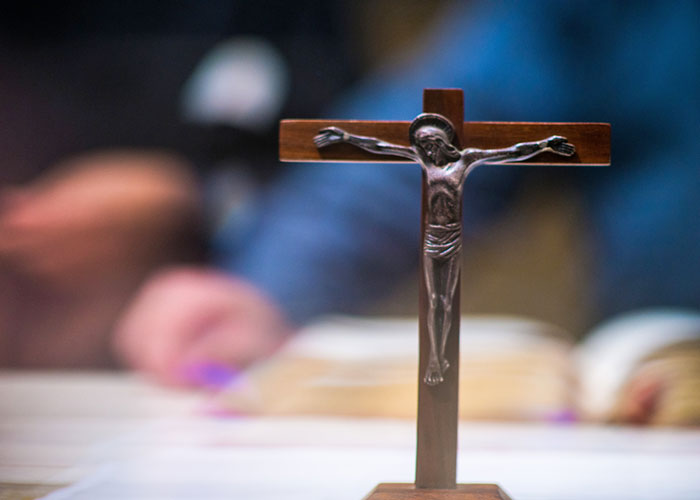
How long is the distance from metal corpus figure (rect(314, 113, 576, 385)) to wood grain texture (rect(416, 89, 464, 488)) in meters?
0.02

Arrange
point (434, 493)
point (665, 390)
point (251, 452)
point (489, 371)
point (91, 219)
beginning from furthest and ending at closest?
point (91, 219) → point (489, 371) → point (665, 390) → point (251, 452) → point (434, 493)

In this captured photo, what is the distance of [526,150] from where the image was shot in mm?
2314

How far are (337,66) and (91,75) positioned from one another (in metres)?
1.54

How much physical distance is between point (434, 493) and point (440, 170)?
1.07 metres

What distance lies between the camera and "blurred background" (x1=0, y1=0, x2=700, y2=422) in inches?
151

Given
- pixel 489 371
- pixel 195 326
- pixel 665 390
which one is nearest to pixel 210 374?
pixel 195 326

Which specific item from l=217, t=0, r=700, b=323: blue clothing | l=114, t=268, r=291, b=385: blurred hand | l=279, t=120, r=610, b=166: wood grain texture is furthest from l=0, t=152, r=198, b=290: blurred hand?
l=279, t=120, r=610, b=166: wood grain texture

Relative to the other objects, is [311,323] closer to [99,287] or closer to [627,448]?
[99,287]

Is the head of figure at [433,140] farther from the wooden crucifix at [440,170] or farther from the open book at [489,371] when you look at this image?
the open book at [489,371]

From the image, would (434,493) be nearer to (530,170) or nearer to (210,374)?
(210,374)

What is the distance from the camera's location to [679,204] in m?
3.81

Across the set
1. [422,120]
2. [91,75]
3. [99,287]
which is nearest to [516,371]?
[422,120]

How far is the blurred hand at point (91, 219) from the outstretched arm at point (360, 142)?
1986 mm

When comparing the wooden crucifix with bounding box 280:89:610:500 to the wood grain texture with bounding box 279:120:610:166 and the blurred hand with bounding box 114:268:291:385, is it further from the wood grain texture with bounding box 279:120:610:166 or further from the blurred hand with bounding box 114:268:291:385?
the blurred hand with bounding box 114:268:291:385
